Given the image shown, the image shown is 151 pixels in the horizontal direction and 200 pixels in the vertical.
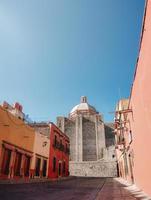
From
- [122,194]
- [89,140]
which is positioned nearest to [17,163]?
[122,194]

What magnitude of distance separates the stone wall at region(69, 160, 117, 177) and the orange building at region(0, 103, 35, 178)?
20034 mm

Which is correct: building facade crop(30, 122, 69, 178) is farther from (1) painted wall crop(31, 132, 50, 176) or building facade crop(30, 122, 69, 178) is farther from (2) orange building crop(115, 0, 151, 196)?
(2) orange building crop(115, 0, 151, 196)

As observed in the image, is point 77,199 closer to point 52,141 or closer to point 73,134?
point 52,141

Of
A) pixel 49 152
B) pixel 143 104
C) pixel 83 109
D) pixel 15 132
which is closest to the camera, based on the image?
pixel 143 104

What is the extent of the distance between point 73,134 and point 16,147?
36.6 metres

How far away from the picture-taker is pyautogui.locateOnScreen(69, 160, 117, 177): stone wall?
35781 mm

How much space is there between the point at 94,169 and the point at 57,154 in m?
13.3

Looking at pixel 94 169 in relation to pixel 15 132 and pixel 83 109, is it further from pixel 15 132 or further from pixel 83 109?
pixel 83 109

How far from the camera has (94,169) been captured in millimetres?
36031

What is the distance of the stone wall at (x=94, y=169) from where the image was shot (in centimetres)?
3578

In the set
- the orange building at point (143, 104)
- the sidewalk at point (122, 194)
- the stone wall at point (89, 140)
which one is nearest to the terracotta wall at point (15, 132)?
the sidewalk at point (122, 194)

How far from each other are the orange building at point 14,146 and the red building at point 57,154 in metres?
4.74

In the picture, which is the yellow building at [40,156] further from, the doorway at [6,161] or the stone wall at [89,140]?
the stone wall at [89,140]

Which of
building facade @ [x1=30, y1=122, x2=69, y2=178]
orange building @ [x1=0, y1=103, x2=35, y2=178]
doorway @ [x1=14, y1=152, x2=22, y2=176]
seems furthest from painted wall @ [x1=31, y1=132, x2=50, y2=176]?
doorway @ [x1=14, y1=152, x2=22, y2=176]
